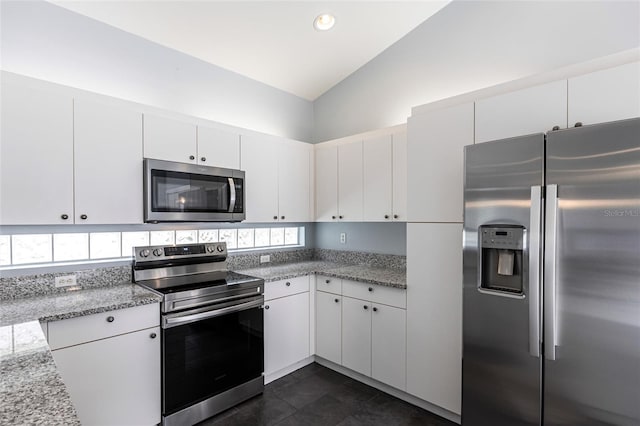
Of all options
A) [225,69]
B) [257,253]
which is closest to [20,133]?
[225,69]

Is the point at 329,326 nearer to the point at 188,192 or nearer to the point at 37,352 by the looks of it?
the point at 188,192

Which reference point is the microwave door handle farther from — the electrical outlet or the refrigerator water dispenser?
the refrigerator water dispenser

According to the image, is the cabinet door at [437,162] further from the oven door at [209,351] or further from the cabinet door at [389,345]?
the oven door at [209,351]

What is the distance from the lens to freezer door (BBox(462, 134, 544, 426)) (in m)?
1.60

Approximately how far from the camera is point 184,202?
8.01 ft

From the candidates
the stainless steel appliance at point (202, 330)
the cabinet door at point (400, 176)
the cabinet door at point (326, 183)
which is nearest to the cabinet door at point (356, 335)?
the stainless steel appliance at point (202, 330)

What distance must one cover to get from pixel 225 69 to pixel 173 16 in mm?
764

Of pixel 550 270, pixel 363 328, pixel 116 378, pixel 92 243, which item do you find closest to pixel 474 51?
pixel 550 270

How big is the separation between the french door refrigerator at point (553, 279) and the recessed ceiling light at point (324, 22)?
5.39 feet

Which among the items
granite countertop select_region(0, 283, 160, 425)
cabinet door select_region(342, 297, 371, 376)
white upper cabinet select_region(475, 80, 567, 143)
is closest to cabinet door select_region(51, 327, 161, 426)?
granite countertop select_region(0, 283, 160, 425)

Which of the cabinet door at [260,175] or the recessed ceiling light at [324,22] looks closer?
the recessed ceiling light at [324,22]

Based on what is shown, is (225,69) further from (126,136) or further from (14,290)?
(14,290)

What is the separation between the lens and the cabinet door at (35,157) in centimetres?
181

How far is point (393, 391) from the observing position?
2.57m
